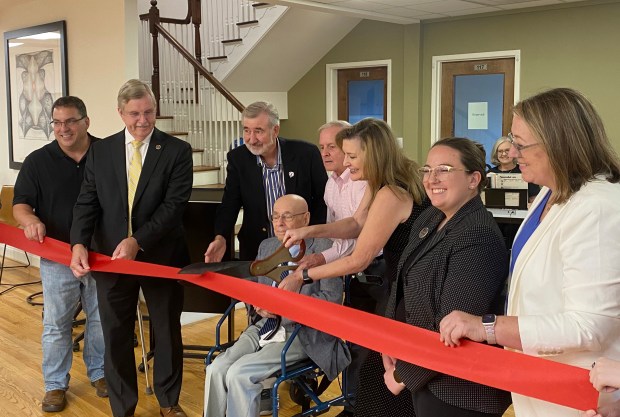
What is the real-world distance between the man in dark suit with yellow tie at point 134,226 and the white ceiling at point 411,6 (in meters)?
4.09

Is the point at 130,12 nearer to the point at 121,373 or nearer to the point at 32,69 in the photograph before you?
the point at 32,69

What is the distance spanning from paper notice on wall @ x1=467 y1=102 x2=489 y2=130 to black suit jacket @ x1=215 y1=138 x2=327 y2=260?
17.0 feet

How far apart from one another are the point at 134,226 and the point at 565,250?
228 centimetres

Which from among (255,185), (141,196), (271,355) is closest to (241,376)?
(271,355)

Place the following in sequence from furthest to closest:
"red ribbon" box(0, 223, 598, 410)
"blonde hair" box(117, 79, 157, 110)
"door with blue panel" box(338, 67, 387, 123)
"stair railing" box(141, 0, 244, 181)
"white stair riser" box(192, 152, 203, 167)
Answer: "door with blue panel" box(338, 67, 387, 123) < "white stair riser" box(192, 152, 203, 167) < "stair railing" box(141, 0, 244, 181) < "blonde hair" box(117, 79, 157, 110) < "red ribbon" box(0, 223, 598, 410)

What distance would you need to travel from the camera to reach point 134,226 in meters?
3.35

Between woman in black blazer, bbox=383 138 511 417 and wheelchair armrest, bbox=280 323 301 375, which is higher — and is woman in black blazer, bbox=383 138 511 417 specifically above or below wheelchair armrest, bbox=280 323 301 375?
above

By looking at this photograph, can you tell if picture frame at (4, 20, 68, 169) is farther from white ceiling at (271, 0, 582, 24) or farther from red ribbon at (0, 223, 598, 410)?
red ribbon at (0, 223, 598, 410)

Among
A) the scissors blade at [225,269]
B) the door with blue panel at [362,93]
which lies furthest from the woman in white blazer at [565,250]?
the door with blue panel at [362,93]

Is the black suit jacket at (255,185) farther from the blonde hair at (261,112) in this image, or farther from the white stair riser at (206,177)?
the white stair riser at (206,177)

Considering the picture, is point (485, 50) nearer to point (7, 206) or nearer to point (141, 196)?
point (7, 206)

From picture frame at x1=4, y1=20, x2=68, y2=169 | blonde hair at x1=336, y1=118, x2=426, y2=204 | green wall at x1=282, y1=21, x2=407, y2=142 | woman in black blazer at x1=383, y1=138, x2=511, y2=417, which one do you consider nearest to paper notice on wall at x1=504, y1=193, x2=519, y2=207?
blonde hair at x1=336, y1=118, x2=426, y2=204

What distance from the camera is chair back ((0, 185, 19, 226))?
6255 mm

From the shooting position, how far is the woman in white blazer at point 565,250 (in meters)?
1.58
